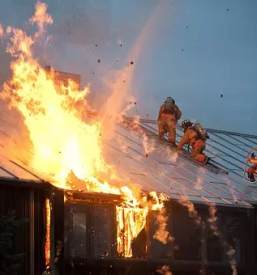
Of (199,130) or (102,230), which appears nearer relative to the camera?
(102,230)

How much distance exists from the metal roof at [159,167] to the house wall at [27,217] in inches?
12.6

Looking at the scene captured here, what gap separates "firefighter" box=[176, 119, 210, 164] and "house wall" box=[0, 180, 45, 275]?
35.4ft

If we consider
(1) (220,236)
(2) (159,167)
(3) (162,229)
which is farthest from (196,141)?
(3) (162,229)

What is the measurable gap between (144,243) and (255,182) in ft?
25.8

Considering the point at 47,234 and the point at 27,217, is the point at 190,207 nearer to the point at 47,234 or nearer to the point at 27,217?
the point at 47,234

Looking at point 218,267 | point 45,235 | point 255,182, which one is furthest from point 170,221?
point 255,182

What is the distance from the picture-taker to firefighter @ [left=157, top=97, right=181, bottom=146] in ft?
89.5

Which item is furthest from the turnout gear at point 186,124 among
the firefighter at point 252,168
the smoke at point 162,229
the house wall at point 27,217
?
the house wall at point 27,217

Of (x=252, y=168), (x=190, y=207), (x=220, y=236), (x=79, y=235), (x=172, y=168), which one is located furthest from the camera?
(x=172, y=168)

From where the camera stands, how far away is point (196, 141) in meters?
27.2

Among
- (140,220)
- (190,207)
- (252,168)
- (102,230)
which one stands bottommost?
(102,230)

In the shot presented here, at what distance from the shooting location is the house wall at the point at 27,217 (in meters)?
16.6

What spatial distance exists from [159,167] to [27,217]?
760 cm

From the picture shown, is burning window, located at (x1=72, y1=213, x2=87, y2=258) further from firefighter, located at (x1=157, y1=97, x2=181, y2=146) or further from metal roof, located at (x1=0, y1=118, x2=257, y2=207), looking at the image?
firefighter, located at (x1=157, y1=97, x2=181, y2=146)
